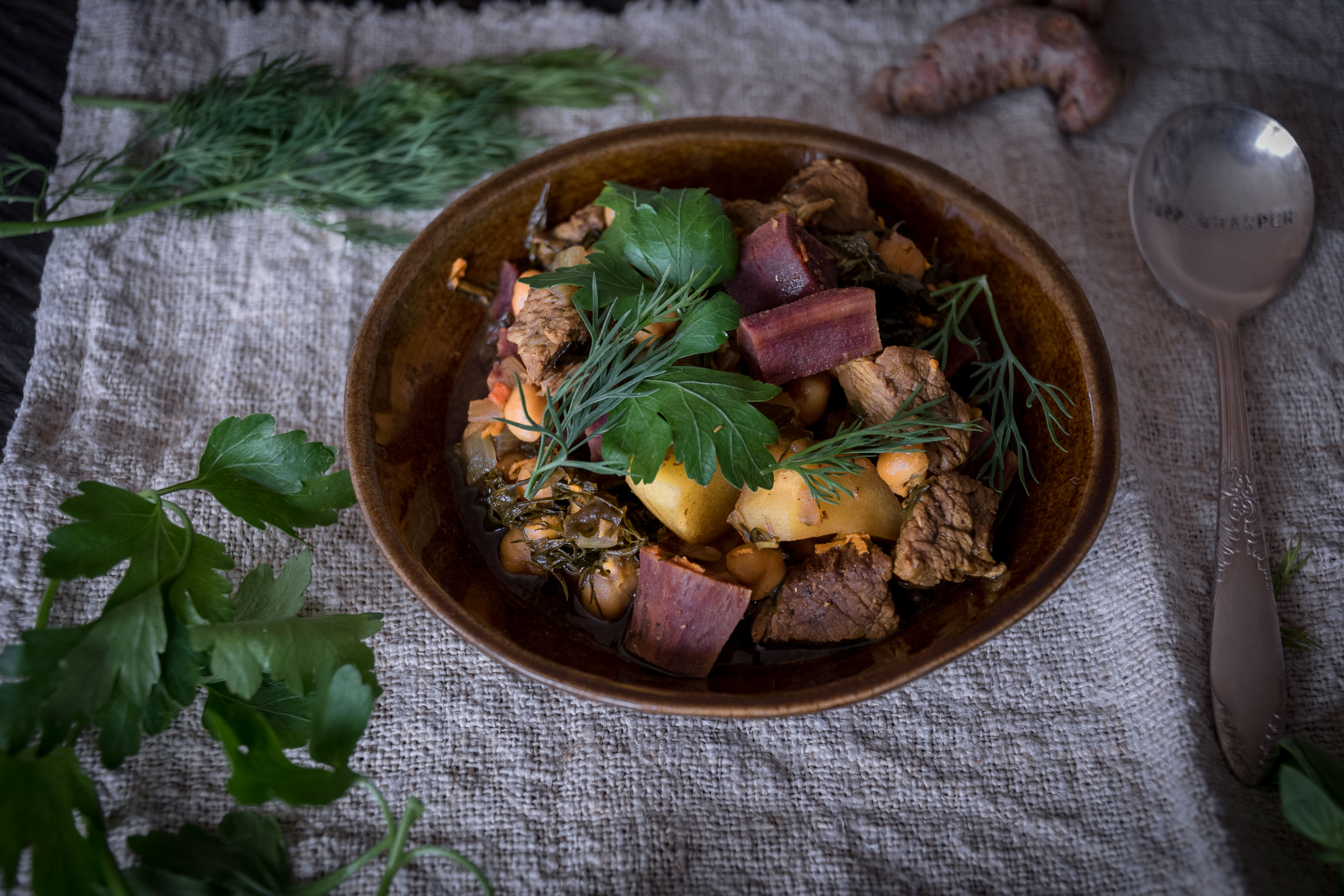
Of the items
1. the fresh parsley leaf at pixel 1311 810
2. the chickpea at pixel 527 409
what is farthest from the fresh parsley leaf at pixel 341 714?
the fresh parsley leaf at pixel 1311 810

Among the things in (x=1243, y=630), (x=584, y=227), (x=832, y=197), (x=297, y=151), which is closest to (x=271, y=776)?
(x=584, y=227)

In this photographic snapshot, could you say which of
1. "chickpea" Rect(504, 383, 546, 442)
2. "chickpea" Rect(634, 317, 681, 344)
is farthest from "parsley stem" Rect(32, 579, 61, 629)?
"chickpea" Rect(634, 317, 681, 344)

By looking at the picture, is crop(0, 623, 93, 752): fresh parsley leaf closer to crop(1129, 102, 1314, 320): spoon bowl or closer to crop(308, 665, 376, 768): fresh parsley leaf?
crop(308, 665, 376, 768): fresh parsley leaf

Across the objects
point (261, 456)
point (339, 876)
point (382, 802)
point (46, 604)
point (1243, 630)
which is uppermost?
point (261, 456)

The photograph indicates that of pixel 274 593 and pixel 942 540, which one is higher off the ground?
pixel 942 540

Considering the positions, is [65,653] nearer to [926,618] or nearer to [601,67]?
[926,618]

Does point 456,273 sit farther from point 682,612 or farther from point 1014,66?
point 1014,66
